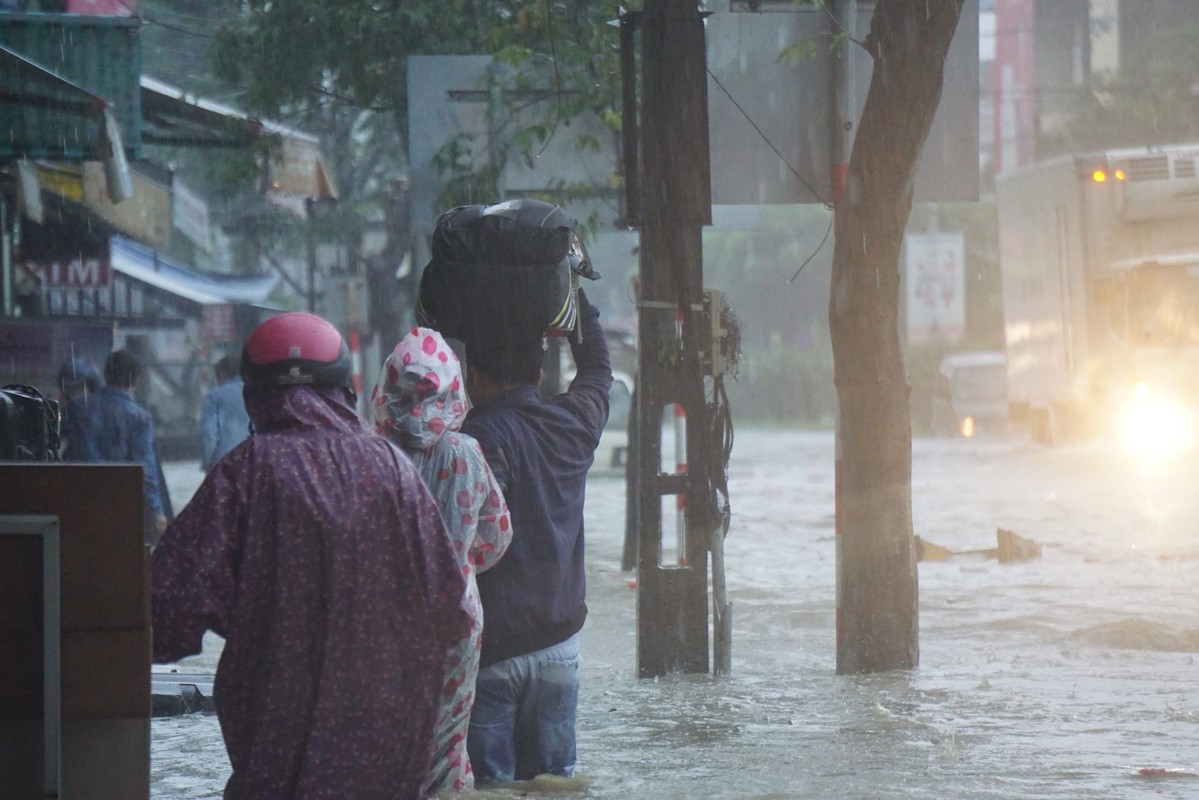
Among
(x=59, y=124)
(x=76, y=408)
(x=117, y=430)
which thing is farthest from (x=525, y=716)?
(x=76, y=408)

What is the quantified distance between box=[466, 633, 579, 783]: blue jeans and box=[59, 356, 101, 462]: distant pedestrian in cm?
715

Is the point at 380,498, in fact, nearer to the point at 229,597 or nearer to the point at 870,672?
the point at 229,597

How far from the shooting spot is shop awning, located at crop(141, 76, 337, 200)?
1295 centimetres

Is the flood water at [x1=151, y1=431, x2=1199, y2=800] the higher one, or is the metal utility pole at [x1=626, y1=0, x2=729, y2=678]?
the metal utility pole at [x1=626, y1=0, x2=729, y2=678]

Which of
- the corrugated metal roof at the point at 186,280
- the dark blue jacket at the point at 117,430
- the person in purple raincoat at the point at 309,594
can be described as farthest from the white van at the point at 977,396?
the person in purple raincoat at the point at 309,594

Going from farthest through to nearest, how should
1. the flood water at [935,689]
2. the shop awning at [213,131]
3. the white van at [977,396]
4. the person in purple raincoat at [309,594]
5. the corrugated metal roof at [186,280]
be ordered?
the white van at [977,396] → the corrugated metal roof at [186,280] → the shop awning at [213,131] → the flood water at [935,689] → the person in purple raincoat at [309,594]

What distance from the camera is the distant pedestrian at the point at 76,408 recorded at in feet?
35.3

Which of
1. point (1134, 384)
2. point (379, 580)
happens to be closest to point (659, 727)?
point (379, 580)

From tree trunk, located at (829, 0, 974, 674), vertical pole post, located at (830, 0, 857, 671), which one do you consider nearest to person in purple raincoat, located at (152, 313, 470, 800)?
tree trunk, located at (829, 0, 974, 674)

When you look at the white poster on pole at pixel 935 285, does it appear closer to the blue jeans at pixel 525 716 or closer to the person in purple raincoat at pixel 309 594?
the blue jeans at pixel 525 716

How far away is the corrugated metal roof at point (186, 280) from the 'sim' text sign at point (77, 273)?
249 inches

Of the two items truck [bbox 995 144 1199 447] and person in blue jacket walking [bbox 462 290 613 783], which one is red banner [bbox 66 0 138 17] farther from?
person in blue jacket walking [bbox 462 290 613 783]

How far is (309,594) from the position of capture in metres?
3.09

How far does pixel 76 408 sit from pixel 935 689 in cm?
634
